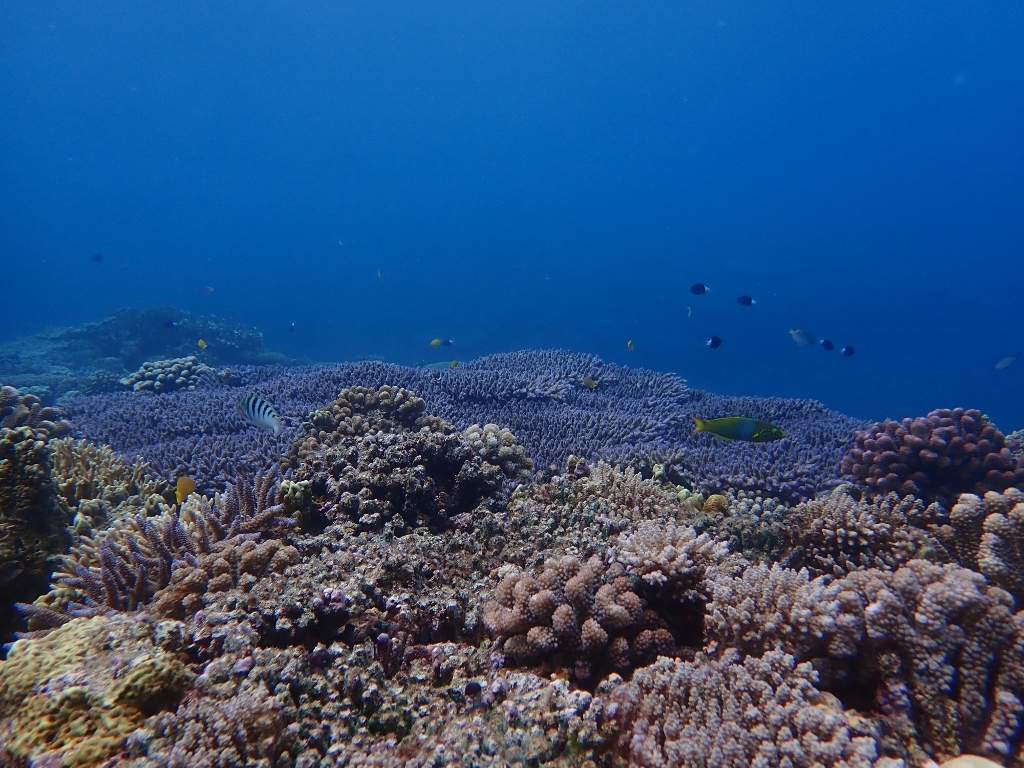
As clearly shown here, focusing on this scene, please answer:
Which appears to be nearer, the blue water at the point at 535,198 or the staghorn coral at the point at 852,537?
the staghorn coral at the point at 852,537

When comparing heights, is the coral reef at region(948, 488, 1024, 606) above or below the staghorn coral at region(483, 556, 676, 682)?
above

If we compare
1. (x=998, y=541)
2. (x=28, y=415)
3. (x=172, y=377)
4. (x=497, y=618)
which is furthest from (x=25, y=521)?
(x=172, y=377)

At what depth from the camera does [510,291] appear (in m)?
75.2

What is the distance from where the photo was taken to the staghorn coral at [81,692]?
1.78 m

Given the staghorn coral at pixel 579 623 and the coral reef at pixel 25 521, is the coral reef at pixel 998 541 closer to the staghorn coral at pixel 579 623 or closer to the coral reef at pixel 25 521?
the staghorn coral at pixel 579 623

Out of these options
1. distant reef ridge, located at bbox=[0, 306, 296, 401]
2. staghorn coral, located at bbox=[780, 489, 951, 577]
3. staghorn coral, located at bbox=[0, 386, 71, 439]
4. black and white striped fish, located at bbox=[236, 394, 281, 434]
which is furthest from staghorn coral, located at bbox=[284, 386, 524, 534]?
distant reef ridge, located at bbox=[0, 306, 296, 401]

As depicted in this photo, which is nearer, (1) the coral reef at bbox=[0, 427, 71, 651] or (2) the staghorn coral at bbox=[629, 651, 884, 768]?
(2) the staghorn coral at bbox=[629, 651, 884, 768]

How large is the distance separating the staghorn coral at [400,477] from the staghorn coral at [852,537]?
8.38ft

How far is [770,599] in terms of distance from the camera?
2383 mm

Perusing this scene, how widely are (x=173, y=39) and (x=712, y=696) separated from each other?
173395 millimetres

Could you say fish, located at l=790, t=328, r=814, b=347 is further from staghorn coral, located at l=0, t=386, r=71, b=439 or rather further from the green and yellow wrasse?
staghorn coral, located at l=0, t=386, r=71, b=439

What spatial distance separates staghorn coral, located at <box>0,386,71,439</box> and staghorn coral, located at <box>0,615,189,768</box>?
15.5 feet

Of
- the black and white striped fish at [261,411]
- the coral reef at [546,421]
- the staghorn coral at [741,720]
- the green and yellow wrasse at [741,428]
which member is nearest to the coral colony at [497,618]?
the staghorn coral at [741,720]

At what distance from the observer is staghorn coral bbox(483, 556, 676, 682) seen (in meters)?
2.43
